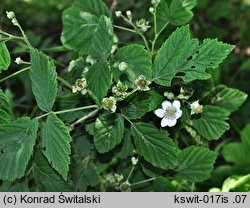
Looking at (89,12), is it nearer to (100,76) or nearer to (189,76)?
(100,76)

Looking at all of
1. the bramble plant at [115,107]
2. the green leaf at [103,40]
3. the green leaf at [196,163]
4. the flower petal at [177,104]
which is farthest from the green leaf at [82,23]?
the green leaf at [196,163]

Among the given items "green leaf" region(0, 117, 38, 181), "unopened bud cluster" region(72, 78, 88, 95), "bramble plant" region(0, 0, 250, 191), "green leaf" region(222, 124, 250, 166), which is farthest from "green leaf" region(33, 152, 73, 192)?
"green leaf" region(222, 124, 250, 166)

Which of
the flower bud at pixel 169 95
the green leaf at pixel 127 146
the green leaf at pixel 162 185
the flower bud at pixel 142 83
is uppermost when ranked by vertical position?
the flower bud at pixel 142 83

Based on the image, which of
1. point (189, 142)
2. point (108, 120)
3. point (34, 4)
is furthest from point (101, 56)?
point (34, 4)

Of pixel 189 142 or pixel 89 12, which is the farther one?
pixel 189 142

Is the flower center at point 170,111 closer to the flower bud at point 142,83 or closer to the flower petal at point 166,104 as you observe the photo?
the flower petal at point 166,104

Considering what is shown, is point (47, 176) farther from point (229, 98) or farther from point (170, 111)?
point (229, 98)

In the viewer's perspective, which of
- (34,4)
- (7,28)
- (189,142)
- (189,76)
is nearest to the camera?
(189,76)

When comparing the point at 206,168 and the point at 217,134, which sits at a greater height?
the point at 217,134

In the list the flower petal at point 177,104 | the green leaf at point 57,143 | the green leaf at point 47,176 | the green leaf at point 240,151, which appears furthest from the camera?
the green leaf at point 240,151
